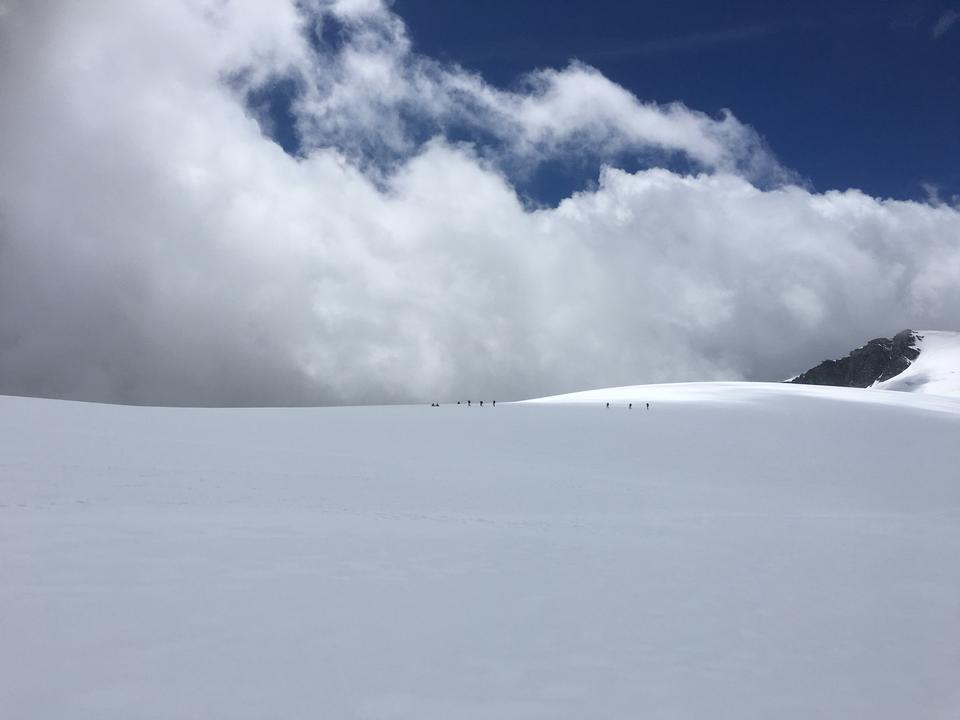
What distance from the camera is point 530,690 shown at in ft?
19.4

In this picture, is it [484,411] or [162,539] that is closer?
[162,539]

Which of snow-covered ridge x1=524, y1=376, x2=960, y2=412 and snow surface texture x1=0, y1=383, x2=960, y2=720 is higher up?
snow-covered ridge x1=524, y1=376, x2=960, y2=412

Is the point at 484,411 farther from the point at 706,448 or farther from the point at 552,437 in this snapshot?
the point at 706,448

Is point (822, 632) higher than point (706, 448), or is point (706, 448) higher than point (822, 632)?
point (706, 448)

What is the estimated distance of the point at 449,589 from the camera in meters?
8.38

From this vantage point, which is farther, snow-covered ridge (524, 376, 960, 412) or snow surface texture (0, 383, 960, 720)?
snow-covered ridge (524, 376, 960, 412)

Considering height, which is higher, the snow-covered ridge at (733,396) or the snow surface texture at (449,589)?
the snow-covered ridge at (733,396)

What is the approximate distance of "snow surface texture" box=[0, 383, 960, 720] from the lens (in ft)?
18.9

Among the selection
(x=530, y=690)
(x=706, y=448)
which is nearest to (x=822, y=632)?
(x=530, y=690)

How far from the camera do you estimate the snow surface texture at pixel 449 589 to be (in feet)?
18.9

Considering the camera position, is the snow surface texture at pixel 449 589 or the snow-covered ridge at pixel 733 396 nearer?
the snow surface texture at pixel 449 589

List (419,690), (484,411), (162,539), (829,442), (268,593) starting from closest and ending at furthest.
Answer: (419,690) < (268,593) < (162,539) < (829,442) < (484,411)

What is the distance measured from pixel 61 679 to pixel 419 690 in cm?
316

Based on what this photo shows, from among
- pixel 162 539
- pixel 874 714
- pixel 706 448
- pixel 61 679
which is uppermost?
pixel 706 448
